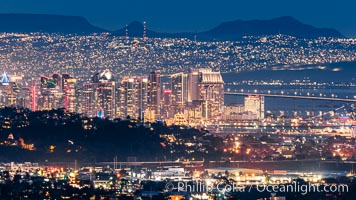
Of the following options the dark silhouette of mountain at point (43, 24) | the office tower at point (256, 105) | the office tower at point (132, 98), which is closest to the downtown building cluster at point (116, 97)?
the office tower at point (132, 98)

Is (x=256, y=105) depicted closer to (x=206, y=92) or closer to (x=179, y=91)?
(x=206, y=92)

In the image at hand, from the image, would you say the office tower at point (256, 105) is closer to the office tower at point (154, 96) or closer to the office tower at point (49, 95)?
the office tower at point (154, 96)

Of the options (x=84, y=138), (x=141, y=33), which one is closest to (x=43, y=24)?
(x=141, y=33)

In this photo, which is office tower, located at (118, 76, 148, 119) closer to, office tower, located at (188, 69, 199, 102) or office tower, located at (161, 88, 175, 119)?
office tower, located at (161, 88, 175, 119)

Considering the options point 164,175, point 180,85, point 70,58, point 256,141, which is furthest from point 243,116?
point 164,175

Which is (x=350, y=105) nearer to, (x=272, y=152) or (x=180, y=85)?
(x=180, y=85)

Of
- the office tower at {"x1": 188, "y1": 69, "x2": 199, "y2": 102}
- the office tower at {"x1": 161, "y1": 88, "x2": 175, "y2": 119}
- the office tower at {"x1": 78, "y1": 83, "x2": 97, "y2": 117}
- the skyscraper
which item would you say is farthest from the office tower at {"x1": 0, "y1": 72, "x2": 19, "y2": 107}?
the office tower at {"x1": 188, "y1": 69, "x2": 199, "y2": 102}

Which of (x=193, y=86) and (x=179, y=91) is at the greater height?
(x=193, y=86)
